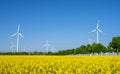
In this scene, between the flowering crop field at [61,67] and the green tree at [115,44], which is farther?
the green tree at [115,44]

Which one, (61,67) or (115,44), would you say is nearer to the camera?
(61,67)

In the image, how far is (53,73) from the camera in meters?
12.6

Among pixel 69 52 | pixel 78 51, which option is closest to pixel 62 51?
pixel 69 52

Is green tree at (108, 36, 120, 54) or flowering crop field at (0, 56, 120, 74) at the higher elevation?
green tree at (108, 36, 120, 54)

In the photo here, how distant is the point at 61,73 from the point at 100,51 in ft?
310

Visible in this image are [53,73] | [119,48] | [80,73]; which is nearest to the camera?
[80,73]

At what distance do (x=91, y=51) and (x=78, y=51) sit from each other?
2399 cm

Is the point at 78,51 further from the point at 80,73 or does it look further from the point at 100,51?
the point at 80,73

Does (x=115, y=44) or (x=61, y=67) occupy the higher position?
(x=115, y=44)

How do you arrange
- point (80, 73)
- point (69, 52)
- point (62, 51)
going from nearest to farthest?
point (80, 73), point (69, 52), point (62, 51)

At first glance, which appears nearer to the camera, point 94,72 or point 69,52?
point 94,72

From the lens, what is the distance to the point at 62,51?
173 m

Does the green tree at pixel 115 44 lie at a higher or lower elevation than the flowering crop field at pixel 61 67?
higher

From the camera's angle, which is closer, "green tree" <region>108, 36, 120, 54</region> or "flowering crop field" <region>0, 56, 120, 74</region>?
"flowering crop field" <region>0, 56, 120, 74</region>
